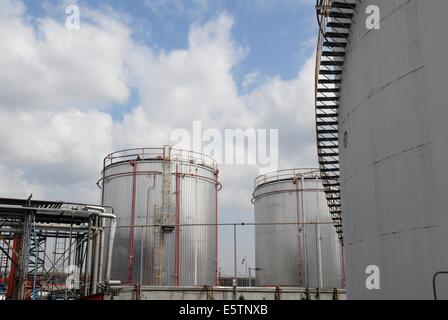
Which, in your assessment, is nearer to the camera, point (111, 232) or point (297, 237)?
point (111, 232)

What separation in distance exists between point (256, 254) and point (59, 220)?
1097 centimetres

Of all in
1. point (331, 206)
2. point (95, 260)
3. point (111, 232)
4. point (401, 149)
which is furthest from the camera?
point (111, 232)

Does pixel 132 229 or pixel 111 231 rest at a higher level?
pixel 132 229

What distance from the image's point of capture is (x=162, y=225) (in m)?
22.1

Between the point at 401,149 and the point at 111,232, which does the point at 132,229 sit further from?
the point at 401,149

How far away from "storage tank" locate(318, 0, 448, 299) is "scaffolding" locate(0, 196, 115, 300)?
1144 cm

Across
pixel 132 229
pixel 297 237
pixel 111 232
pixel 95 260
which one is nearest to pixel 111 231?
pixel 111 232

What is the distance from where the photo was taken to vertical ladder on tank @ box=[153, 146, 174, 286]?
21.8 m

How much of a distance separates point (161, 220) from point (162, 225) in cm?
28

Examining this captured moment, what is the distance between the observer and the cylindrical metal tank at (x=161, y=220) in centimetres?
2195

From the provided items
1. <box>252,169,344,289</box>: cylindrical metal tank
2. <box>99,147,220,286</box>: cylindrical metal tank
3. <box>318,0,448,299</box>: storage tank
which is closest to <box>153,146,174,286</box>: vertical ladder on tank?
<box>99,147,220,286</box>: cylindrical metal tank

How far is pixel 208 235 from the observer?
23547 mm

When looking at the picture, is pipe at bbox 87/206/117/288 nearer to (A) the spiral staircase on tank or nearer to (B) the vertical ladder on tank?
(B) the vertical ladder on tank
